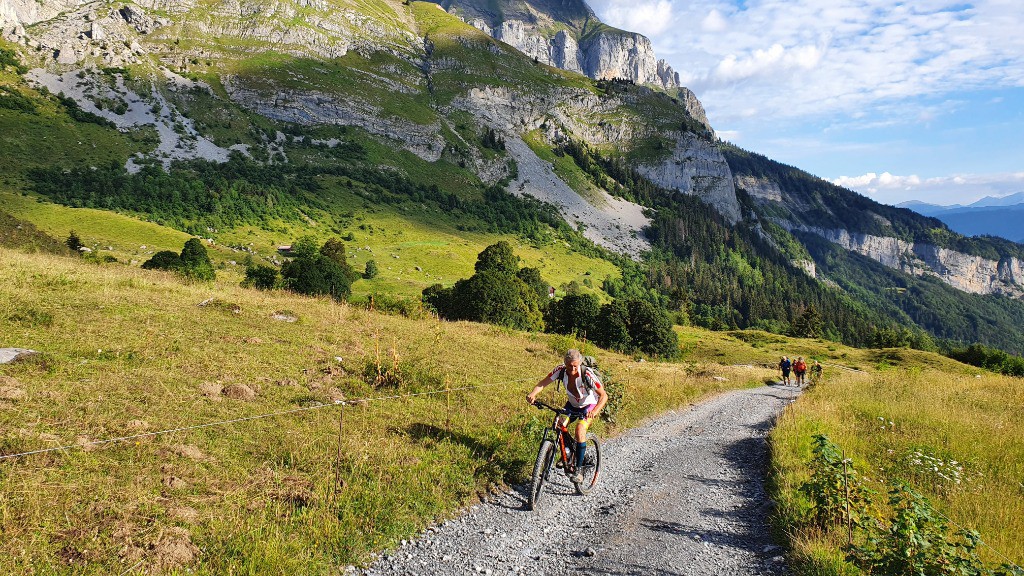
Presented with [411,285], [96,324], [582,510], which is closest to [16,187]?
[411,285]

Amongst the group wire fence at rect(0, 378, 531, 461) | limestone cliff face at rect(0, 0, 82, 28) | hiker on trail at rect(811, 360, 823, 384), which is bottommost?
hiker on trail at rect(811, 360, 823, 384)

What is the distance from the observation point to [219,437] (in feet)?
29.0

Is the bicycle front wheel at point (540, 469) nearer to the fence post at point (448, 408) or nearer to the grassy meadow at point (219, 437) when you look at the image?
the grassy meadow at point (219, 437)

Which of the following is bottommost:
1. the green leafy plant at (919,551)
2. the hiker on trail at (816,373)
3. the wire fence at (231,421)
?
the hiker on trail at (816,373)

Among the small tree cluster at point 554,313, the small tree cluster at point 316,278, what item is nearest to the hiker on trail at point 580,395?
the small tree cluster at point 554,313

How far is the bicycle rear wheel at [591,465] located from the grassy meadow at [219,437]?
1.46 metres

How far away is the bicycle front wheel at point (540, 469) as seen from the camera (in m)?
9.16

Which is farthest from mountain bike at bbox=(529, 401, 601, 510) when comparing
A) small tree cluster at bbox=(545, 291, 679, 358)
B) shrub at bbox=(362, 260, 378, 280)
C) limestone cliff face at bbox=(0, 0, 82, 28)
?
limestone cliff face at bbox=(0, 0, 82, 28)

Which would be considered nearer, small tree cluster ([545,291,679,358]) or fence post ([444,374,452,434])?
fence post ([444,374,452,434])

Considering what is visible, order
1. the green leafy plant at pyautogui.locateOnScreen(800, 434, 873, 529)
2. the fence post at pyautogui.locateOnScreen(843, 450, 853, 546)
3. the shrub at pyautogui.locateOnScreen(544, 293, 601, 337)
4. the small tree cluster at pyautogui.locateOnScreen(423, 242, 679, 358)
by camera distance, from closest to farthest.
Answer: the fence post at pyautogui.locateOnScreen(843, 450, 853, 546) < the green leafy plant at pyautogui.locateOnScreen(800, 434, 873, 529) < the small tree cluster at pyautogui.locateOnScreen(423, 242, 679, 358) < the shrub at pyautogui.locateOnScreen(544, 293, 601, 337)

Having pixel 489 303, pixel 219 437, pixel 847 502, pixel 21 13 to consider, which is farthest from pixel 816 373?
pixel 21 13

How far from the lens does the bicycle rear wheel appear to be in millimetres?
10375

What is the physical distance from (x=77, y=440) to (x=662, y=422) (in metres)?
16.9

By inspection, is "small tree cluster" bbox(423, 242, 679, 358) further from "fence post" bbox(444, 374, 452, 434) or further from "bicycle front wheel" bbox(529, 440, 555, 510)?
"bicycle front wheel" bbox(529, 440, 555, 510)
